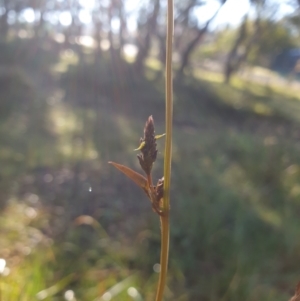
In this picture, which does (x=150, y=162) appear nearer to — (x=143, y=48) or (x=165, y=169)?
(x=165, y=169)

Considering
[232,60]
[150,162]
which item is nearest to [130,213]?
[150,162]

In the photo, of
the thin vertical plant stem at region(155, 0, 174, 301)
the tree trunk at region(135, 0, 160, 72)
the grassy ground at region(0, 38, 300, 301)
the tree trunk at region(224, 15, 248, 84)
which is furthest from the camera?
the tree trunk at region(224, 15, 248, 84)

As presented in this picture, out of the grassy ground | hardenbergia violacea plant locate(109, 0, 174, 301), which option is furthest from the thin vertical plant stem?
the grassy ground

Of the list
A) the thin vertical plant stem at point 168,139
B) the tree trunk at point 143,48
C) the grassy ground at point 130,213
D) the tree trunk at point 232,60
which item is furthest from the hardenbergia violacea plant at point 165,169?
the tree trunk at point 232,60

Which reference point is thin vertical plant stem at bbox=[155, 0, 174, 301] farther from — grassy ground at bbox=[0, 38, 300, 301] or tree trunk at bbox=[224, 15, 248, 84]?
tree trunk at bbox=[224, 15, 248, 84]

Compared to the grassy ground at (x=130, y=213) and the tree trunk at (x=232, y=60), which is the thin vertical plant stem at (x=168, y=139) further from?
the tree trunk at (x=232, y=60)

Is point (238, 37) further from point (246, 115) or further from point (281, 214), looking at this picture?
point (281, 214)
